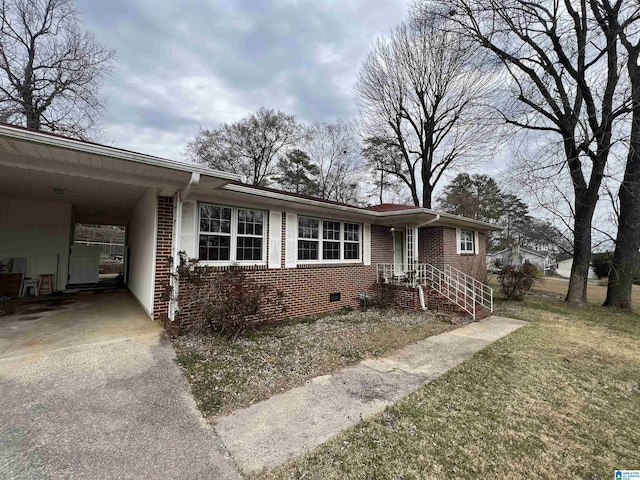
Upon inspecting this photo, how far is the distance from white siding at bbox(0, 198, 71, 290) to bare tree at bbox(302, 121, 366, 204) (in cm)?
1751

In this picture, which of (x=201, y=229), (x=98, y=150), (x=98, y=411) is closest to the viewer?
(x=98, y=411)

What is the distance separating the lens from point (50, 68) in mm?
13641

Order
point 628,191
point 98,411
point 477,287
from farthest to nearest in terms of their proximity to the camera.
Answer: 1. point 477,287
2. point 628,191
3. point 98,411

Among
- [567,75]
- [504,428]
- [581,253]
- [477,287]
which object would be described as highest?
[567,75]

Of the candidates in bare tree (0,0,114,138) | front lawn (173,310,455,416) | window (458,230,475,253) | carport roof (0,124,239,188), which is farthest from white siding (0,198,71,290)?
window (458,230,475,253)

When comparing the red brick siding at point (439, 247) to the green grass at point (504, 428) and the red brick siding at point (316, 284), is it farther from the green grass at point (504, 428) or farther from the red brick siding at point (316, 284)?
the green grass at point (504, 428)

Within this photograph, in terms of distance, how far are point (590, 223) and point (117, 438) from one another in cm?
1448

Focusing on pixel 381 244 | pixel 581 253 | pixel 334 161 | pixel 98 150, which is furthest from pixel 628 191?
pixel 334 161

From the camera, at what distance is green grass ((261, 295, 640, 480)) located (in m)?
2.15

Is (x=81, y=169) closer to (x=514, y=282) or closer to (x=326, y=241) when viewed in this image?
(x=326, y=241)

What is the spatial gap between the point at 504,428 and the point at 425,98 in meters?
17.1

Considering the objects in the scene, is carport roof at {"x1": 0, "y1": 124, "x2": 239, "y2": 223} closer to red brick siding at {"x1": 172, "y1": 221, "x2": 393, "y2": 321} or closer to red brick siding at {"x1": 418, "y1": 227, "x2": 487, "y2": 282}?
red brick siding at {"x1": 172, "y1": 221, "x2": 393, "y2": 321}

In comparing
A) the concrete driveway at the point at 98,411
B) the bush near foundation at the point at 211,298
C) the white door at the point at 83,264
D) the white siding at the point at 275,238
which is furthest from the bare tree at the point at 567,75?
the white door at the point at 83,264

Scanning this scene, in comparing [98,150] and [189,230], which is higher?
[98,150]
